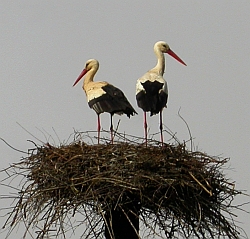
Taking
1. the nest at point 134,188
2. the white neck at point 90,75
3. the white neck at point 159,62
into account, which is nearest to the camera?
the nest at point 134,188

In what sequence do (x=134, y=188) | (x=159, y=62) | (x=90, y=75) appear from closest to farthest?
(x=134, y=188), (x=159, y=62), (x=90, y=75)

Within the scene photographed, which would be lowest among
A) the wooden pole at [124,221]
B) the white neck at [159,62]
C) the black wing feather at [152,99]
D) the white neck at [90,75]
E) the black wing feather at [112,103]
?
the wooden pole at [124,221]

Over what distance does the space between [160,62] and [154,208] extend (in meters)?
3.02

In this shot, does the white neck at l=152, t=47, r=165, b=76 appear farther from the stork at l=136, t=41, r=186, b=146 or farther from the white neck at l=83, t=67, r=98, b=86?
the white neck at l=83, t=67, r=98, b=86

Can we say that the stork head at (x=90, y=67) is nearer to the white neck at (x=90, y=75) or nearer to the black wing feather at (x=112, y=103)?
the white neck at (x=90, y=75)

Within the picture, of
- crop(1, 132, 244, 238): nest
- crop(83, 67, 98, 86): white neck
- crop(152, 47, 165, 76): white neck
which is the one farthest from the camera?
crop(83, 67, 98, 86): white neck

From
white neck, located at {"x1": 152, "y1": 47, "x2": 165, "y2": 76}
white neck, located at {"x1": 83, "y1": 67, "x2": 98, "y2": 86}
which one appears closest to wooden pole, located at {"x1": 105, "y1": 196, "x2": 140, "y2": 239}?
white neck, located at {"x1": 152, "y1": 47, "x2": 165, "y2": 76}

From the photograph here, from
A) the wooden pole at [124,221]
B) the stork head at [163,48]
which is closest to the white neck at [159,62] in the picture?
the stork head at [163,48]

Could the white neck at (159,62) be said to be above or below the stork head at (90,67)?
below

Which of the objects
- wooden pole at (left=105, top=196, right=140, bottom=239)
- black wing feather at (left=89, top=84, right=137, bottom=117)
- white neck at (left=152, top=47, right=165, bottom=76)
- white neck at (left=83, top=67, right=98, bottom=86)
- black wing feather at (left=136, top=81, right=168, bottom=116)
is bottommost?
wooden pole at (left=105, top=196, right=140, bottom=239)

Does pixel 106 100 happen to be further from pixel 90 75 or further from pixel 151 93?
pixel 90 75

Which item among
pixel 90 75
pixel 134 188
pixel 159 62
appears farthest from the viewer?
pixel 90 75

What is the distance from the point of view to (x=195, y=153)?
7219 millimetres

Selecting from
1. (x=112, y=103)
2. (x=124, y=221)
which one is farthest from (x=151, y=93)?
(x=124, y=221)
